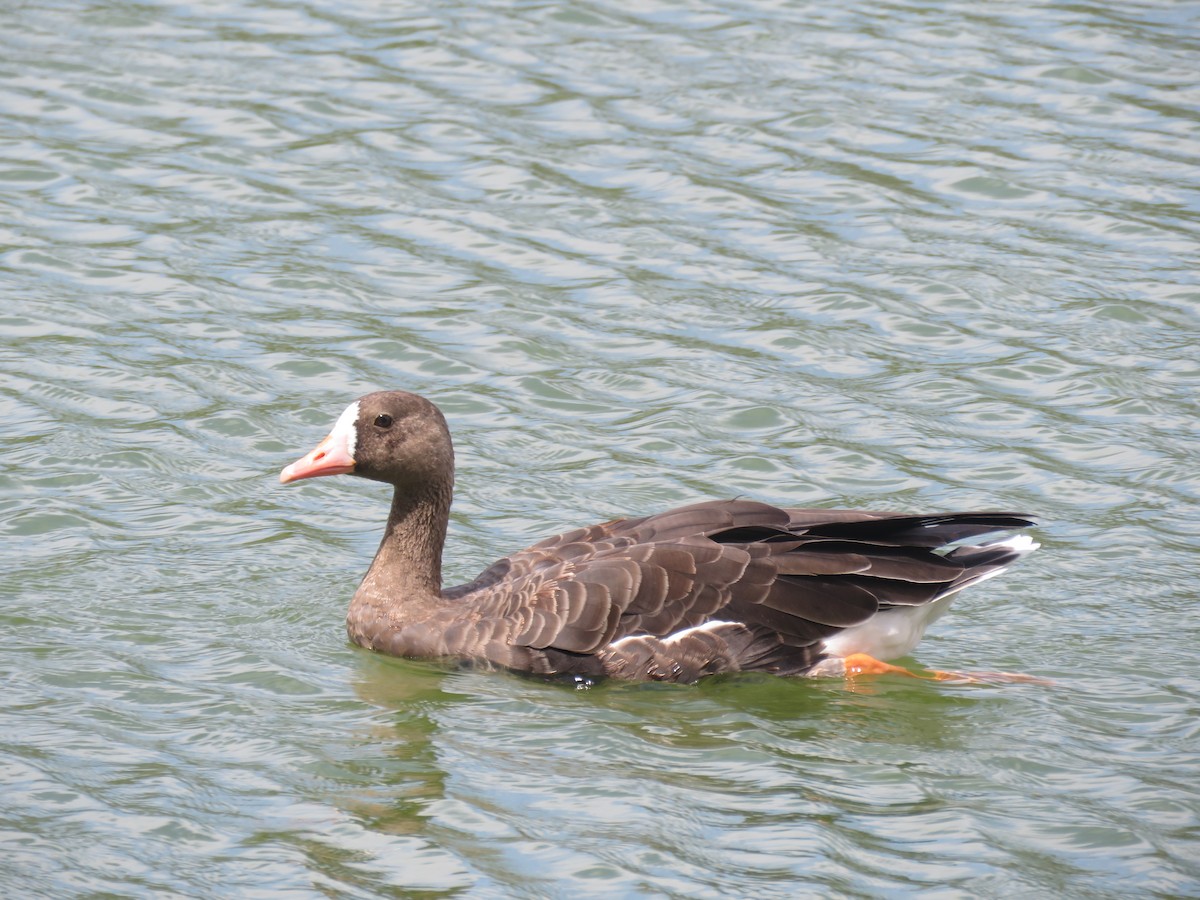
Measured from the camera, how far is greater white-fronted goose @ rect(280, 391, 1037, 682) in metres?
9.26

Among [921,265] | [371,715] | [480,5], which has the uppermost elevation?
[480,5]

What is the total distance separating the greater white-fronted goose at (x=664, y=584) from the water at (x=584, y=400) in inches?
8.5

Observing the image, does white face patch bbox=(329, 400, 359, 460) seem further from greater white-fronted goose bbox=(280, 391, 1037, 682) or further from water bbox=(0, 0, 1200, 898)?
water bbox=(0, 0, 1200, 898)

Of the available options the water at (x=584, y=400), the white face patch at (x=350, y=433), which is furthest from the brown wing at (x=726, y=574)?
the white face patch at (x=350, y=433)

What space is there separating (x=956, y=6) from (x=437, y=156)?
6.29 metres

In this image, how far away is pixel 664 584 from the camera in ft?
30.5

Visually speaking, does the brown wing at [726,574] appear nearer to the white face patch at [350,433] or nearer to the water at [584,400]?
the water at [584,400]

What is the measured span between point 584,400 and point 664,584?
124 inches

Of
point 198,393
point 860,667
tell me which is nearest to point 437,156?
point 198,393

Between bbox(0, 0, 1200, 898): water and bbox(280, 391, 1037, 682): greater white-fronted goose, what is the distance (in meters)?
0.22

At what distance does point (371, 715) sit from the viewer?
8.87 meters

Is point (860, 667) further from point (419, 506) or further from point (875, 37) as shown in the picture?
point (875, 37)

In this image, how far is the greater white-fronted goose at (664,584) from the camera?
9258 mm

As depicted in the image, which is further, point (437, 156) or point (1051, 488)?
point (437, 156)
